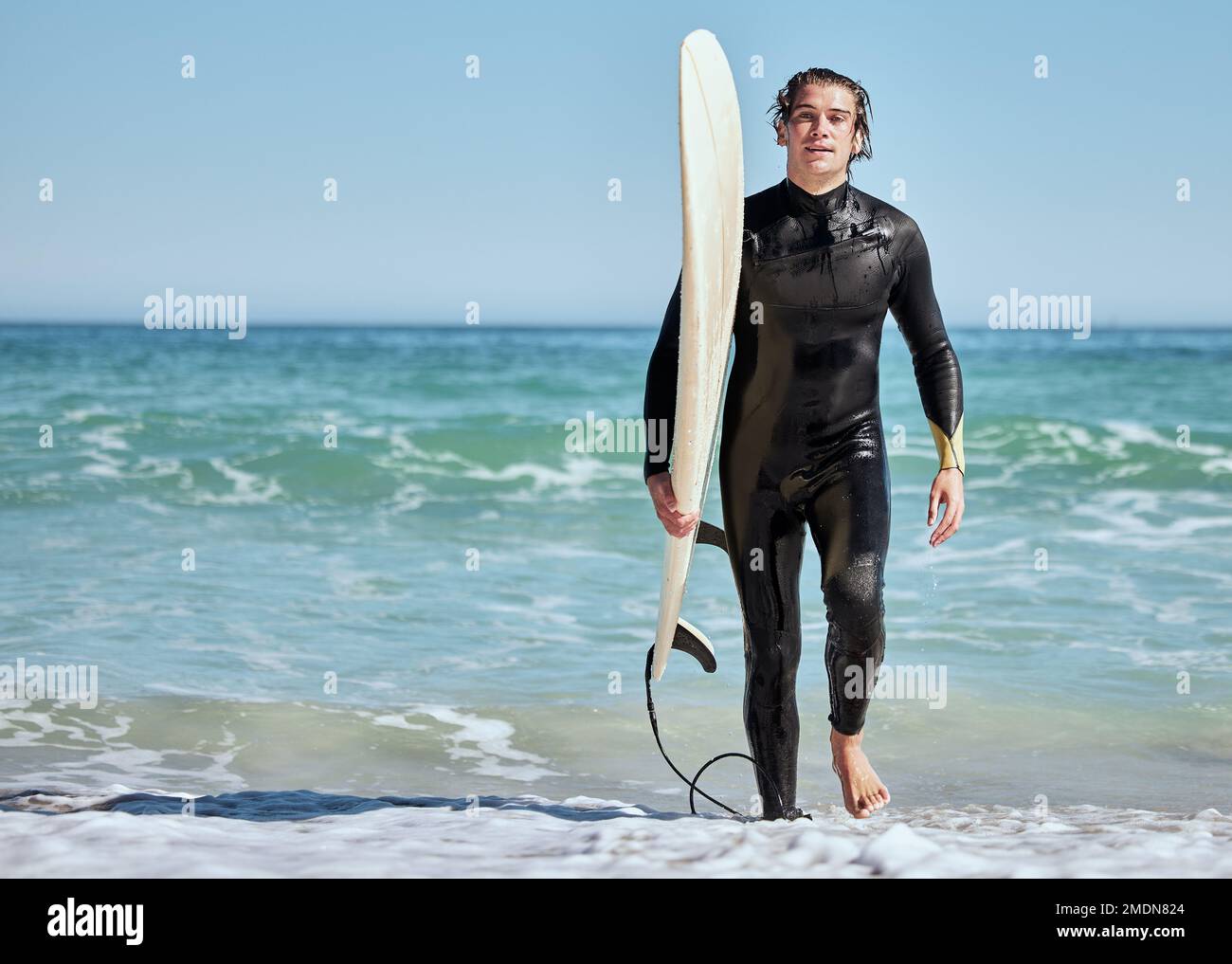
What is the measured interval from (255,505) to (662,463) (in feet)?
28.7

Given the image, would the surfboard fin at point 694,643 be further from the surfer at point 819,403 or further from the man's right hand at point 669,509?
the man's right hand at point 669,509

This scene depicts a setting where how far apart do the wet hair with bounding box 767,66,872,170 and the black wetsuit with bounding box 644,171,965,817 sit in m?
0.15

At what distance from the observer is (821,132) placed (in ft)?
10.9

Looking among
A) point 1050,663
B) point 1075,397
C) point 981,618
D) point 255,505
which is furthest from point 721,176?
point 1075,397

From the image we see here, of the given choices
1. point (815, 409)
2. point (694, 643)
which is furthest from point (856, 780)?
point (815, 409)

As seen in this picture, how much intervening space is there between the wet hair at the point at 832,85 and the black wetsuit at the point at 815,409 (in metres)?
0.15

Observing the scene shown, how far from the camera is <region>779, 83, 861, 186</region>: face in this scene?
330cm

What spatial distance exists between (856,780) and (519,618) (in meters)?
3.68

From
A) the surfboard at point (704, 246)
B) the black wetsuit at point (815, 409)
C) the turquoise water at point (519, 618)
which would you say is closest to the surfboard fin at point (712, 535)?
the black wetsuit at point (815, 409)

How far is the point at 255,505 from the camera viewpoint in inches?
454

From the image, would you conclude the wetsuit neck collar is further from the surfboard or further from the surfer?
the surfboard

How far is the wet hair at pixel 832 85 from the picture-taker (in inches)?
130

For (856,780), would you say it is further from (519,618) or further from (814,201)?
(519,618)

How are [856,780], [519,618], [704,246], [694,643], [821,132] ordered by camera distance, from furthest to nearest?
1. [519,618]
2. [694,643]
3. [856,780]
4. [821,132]
5. [704,246]
